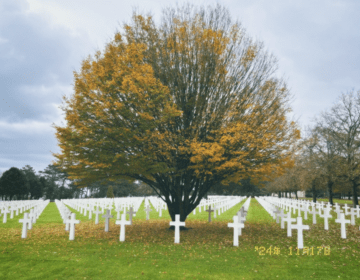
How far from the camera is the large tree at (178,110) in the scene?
9562mm

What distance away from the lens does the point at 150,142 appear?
10547 millimetres

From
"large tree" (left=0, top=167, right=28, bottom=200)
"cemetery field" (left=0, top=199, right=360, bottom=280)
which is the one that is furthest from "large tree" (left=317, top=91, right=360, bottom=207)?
"large tree" (left=0, top=167, right=28, bottom=200)

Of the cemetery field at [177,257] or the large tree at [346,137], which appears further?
the large tree at [346,137]

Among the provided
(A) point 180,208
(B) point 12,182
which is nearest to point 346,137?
(A) point 180,208

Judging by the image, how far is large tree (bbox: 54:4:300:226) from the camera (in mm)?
9562

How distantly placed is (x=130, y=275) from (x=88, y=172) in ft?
18.1

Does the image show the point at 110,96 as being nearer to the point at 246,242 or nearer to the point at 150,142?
the point at 150,142
